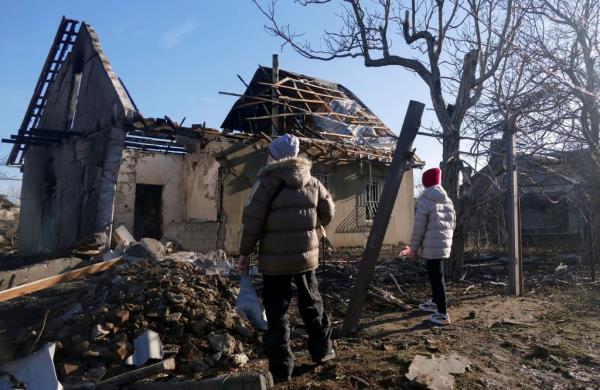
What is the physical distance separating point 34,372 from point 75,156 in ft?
29.4

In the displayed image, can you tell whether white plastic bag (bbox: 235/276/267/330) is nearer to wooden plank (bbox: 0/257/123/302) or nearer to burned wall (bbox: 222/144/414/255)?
wooden plank (bbox: 0/257/123/302)

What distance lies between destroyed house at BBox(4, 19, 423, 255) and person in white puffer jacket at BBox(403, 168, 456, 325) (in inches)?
281

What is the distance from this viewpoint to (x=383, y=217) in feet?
15.8

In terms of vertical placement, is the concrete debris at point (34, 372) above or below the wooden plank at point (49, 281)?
below

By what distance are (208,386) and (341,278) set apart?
5240 millimetres

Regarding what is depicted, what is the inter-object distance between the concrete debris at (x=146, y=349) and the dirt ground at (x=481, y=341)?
0.87 meters

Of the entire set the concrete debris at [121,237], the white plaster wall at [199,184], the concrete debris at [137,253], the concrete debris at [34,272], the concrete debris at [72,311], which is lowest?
the concrete debris at [72,311]

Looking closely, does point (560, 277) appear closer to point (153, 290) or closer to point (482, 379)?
point (482, 379)

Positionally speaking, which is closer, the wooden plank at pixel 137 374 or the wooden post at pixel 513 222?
the wooden plank at pixel 137 374

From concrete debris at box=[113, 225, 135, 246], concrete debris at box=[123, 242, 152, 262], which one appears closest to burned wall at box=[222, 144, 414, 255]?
concrete debris at box=[113, 225, 135, 246]

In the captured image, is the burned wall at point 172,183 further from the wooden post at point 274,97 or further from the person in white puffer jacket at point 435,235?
the person in white puffer jacket at point 435,235

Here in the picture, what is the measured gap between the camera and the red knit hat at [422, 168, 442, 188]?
5.41 m

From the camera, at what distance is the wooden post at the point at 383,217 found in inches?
188

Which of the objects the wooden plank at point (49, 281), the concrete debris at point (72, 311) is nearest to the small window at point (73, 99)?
the wooden plank at point (49, 281)
